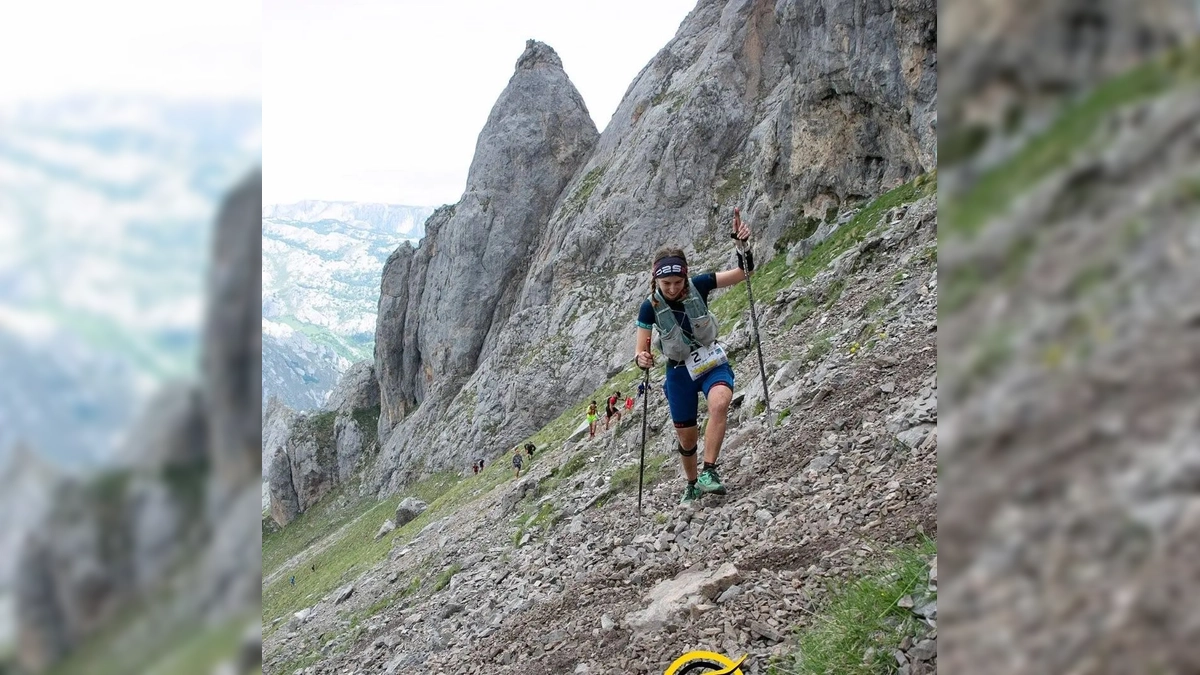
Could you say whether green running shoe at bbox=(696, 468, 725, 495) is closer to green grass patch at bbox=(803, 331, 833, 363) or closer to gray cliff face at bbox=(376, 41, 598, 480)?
green grass patch at bbox=(803, 331, 833, 363)

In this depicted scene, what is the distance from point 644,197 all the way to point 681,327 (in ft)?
149

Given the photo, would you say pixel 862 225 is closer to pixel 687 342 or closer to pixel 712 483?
pixel 712 483

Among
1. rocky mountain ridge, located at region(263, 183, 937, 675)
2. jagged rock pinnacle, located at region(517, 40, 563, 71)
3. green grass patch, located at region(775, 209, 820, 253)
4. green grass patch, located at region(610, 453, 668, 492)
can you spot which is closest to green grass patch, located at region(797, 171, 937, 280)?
rocky mountain ridge, located at region(263, 183, 937, 675)

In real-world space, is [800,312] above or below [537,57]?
below

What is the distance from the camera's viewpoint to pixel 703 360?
7.10 metres

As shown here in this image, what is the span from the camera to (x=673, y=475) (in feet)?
34.1

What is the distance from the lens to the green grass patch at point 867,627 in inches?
125

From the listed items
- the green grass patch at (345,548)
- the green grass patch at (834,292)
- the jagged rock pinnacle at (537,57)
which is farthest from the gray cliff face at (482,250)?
the green grass patch at (834,292)

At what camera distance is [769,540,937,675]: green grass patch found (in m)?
3.17
